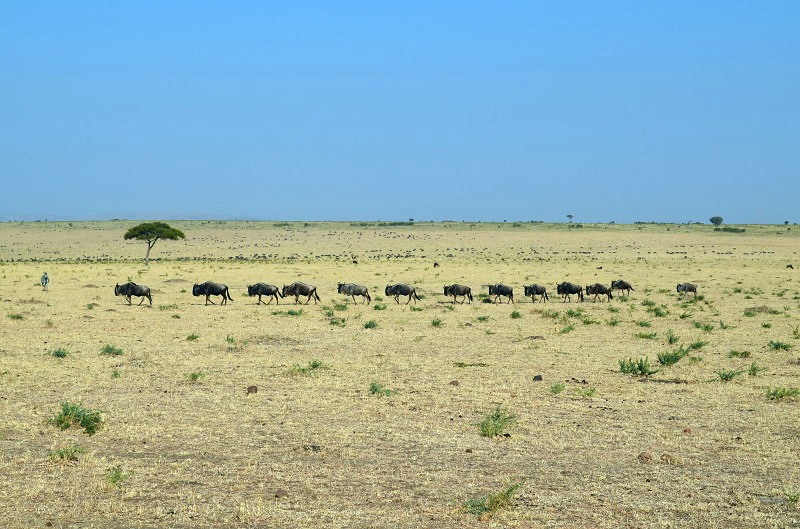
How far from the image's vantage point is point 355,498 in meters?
8.52

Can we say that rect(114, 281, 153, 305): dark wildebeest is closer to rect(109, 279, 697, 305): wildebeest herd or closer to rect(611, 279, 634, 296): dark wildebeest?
rect(109, 279, 697, 305): wildebeest herd

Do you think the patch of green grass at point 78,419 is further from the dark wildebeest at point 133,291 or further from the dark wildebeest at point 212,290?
the dark wildebeest at point 212,290

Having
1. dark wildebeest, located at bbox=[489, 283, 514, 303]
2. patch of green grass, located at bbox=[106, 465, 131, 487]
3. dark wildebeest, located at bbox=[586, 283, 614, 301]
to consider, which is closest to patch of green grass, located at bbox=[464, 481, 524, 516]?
patch of green grass, located at bbox=[106, 465, 131, 487]

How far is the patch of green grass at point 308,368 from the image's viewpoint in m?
15.9

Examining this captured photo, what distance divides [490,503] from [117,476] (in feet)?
12.0

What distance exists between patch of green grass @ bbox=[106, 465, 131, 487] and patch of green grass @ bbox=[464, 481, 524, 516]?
340cm

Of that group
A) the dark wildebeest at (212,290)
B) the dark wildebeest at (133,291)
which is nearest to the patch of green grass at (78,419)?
the dark wildebeest at (133,291)

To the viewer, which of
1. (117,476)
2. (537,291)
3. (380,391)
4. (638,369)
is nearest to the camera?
(117,476)

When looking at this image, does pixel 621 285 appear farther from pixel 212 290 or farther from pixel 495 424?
pixel 495 424

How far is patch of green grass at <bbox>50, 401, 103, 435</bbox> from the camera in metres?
11.0

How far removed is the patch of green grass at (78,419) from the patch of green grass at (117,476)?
6.64ft

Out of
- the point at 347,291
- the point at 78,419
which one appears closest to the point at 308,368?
the point at 78,419

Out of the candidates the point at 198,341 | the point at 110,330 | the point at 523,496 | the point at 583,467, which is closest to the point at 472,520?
the point at 523,496

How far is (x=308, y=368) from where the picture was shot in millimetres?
16469
